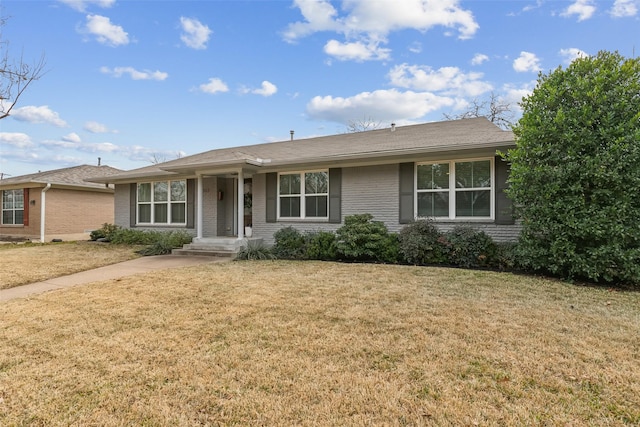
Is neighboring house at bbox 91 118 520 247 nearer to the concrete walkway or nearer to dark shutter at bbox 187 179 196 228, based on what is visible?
dark shutter at bbox 187 179 196 228

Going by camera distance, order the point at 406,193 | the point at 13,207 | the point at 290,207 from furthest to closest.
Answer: the point at 13,207, the point at 290,207, the point at 406,193

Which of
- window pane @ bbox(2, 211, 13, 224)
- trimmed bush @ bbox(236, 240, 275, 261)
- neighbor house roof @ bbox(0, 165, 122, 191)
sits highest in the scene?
neighbor house roof @ bbox(0, 165, 122, 191)

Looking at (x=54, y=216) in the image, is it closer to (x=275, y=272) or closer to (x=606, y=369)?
(x=275, y=272)

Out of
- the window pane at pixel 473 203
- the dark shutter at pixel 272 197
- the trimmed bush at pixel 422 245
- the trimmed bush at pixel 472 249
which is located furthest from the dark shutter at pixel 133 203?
the window pane at pixel 473 203

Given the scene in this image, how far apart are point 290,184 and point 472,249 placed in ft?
18.7

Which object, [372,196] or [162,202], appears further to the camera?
[162,202]

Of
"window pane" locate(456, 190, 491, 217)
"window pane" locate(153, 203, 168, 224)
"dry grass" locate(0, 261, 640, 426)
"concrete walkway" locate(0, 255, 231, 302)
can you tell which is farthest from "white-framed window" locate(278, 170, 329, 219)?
"dry grass" locate(0, 261, 640, 426)

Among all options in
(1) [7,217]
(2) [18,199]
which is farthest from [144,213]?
(1) [7,217]

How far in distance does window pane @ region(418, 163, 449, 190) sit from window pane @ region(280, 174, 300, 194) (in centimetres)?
378

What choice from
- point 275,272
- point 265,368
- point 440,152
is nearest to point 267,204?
point 275,272

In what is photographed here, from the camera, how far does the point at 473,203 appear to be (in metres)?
8.66

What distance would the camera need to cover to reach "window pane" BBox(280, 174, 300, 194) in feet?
35.5

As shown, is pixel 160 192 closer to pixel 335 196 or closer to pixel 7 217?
pixel 335 196

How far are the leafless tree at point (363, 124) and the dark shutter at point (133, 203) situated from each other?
52.9ft
